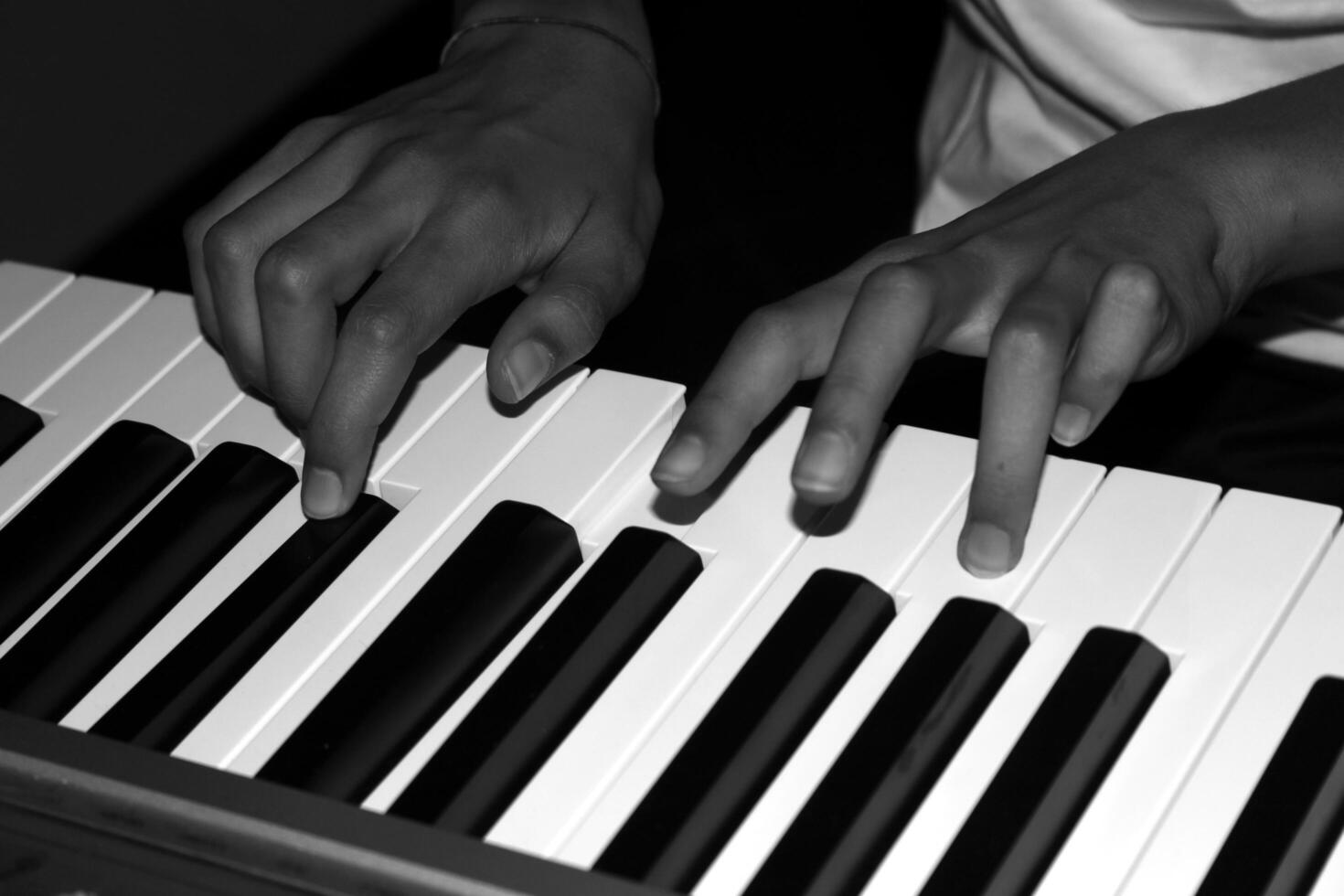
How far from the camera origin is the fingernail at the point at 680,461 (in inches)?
30.7

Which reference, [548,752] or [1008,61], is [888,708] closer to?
[548,752]

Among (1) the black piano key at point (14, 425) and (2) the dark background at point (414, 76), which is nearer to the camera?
(1) the black piano key at point (14, 425)

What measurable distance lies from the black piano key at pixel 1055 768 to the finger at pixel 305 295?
1.47ft

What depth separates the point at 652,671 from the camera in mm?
742

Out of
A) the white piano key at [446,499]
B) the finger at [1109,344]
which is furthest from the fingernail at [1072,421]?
the white piano key at [446,499]

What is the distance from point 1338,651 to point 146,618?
0.59 m

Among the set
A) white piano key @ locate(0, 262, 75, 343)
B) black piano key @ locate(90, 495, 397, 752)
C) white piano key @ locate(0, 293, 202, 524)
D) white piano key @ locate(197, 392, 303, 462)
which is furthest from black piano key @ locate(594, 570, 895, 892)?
white piano key @ locate(0, 262, 75, 343)

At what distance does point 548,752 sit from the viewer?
0.72 metres

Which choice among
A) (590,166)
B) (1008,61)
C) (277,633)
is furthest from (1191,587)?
(1008,61)

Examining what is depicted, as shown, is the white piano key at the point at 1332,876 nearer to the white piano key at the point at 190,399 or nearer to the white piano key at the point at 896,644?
the white piano key at the point at 896,644

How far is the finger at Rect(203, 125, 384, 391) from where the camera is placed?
94cm

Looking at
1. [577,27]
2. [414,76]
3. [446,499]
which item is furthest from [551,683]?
[414,76]

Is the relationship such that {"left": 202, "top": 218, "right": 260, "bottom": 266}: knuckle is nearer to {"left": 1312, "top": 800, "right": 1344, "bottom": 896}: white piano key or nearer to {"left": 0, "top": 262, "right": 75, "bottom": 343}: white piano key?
{"left": 0, "top": 262, "right": 75, "bottom": 343}: white piano key

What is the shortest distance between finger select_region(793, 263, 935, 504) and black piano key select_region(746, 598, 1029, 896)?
9 centimetres
